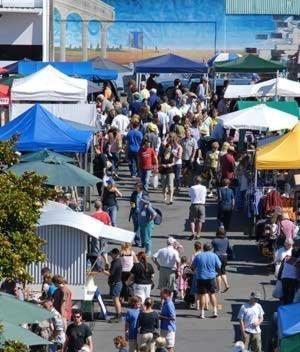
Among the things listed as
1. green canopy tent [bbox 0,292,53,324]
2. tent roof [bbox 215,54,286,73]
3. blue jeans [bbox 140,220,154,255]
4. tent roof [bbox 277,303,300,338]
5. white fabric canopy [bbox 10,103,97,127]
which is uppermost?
green canopy tent [bbox 0,292,53,324]

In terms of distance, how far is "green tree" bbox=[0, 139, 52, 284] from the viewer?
13.9 meters

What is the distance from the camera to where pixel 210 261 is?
72.4 feet

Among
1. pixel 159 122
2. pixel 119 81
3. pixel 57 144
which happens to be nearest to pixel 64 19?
pixel 119 81

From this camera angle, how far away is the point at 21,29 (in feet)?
161

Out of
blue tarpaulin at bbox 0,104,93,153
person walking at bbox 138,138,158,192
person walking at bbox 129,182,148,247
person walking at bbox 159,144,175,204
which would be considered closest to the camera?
person walking at bbox 129,182,148,247

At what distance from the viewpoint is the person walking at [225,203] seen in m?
26.7

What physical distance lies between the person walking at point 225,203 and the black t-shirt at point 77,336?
7.86m

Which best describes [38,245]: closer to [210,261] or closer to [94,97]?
[210,261]

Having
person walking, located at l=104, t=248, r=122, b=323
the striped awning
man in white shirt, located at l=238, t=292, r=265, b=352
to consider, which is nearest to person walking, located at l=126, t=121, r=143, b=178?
person walking, located at l=104, t=248, r=122, b=323

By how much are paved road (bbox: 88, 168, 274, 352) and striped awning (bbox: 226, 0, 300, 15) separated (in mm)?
26888

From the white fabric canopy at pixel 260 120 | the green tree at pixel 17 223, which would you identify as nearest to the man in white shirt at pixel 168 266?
the white fabric canopy at pixel 260 120

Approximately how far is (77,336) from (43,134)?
7990mm

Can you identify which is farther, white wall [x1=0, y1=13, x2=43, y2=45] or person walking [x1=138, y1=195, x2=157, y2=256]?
white wall [x1=0, y1=13, x2=43, y2=45]

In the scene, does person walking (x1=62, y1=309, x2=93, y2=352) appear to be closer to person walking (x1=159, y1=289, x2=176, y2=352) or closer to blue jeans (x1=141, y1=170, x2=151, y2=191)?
person walking (x1=159, y1=289, x2=176, y2=352)
